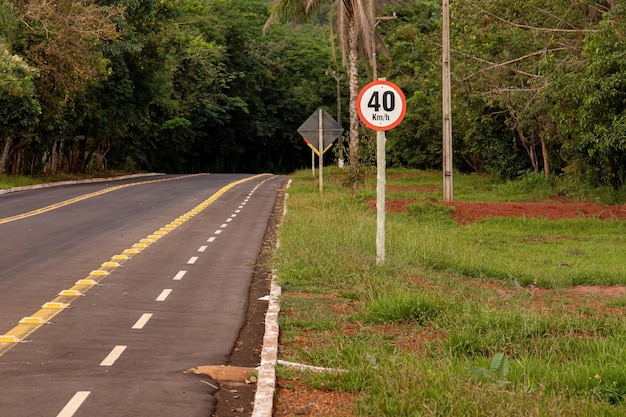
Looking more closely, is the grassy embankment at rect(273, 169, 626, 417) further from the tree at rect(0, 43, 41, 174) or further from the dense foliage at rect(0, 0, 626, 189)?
the tree at rect(0, 43, 41, 174)

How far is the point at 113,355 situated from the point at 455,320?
349cm

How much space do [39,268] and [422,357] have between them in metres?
8.60

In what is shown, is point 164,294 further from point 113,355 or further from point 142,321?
point 113,355

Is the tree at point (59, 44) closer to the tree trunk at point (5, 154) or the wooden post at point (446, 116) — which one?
the tree trunk at point (5, 154)

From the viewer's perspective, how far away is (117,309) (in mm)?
11883

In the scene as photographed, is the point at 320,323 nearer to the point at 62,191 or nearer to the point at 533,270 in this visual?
the point at 533,270

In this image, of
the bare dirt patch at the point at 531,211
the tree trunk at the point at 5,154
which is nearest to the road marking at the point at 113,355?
the bare dirt patch at the point at 531,211

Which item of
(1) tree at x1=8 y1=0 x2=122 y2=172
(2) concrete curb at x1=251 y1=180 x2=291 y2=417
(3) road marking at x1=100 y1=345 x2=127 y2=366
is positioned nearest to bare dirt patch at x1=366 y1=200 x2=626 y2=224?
(2) concrete curb at x1=251 y1=180 x2=291 y2=417

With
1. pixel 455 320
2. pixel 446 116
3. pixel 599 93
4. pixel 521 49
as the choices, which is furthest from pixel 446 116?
pixel 455 320

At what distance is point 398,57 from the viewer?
67750mm

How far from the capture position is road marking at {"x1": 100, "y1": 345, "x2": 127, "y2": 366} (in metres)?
8.94

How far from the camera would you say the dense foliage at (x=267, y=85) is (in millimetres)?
30734

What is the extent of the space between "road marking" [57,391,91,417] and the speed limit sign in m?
7.35

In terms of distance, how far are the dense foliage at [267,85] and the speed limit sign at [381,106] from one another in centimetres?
1350
